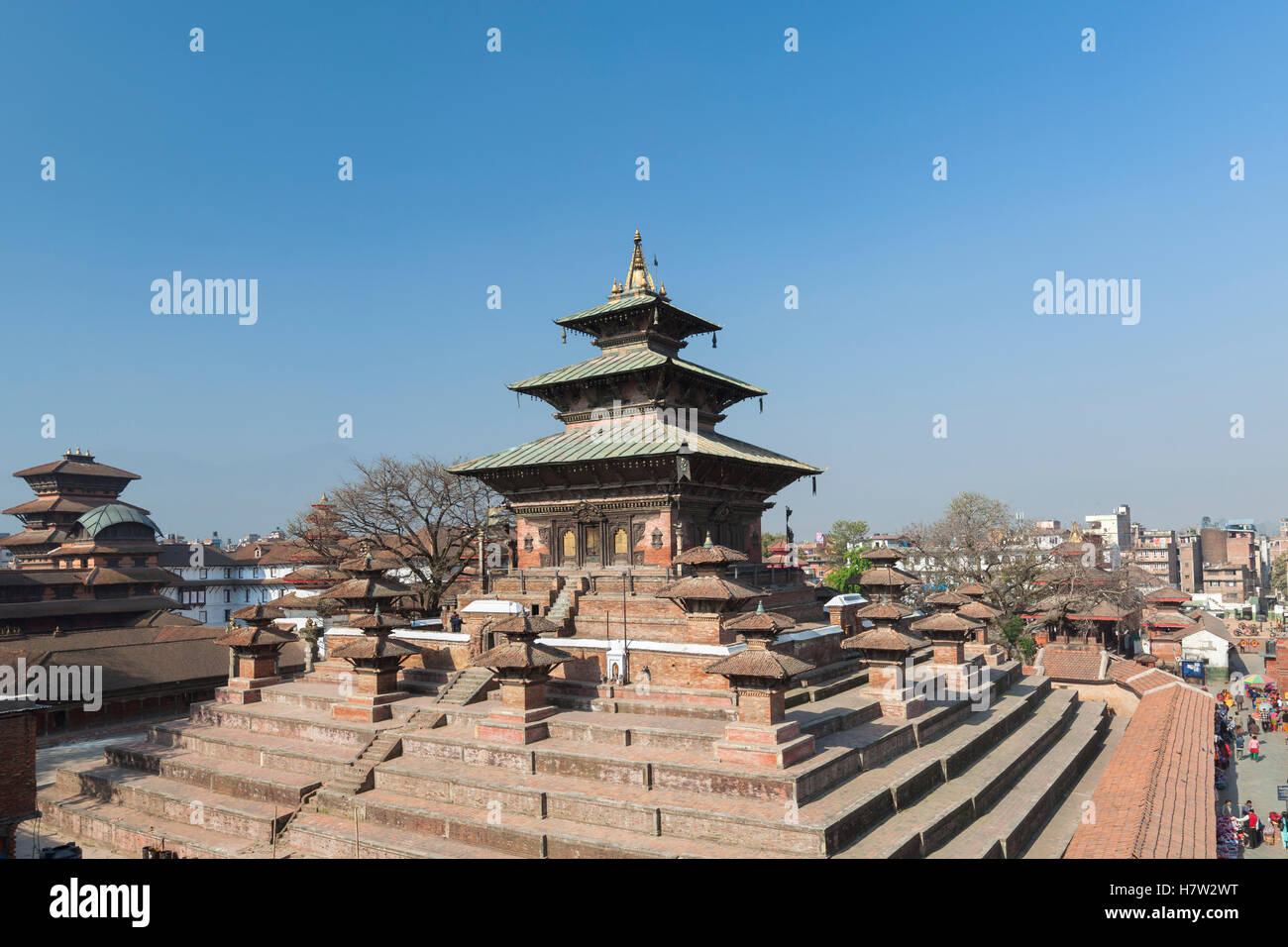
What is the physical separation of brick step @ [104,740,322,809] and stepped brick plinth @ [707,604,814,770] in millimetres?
10440

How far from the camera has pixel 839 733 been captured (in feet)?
60.1

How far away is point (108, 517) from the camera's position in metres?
51.0

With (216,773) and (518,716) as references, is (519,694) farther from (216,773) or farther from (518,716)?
(216,773)

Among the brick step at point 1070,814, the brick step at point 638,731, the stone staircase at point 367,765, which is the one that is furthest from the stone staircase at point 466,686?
the brick step at point 1070,814

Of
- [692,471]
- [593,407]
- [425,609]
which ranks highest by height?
[593,407]

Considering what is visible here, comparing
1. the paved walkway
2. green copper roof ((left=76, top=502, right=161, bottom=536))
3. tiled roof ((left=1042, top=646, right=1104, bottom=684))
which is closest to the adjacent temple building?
tiled roof ((left=1042, top=646, right=1104, bottom=684))

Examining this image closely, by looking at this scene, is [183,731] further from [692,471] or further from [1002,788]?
[1002,788]

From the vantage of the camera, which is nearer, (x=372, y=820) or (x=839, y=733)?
(x=372, y=820)

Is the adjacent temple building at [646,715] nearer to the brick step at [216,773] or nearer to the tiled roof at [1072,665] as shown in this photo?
the brick step at [216,773]

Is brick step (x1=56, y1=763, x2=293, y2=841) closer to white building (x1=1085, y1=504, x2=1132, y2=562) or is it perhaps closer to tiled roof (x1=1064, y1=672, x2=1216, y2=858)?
tiled roof (x1=1064, y1=672, x2=1216, y2=858)
